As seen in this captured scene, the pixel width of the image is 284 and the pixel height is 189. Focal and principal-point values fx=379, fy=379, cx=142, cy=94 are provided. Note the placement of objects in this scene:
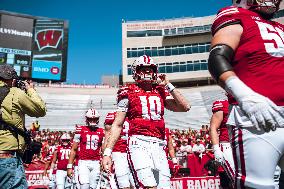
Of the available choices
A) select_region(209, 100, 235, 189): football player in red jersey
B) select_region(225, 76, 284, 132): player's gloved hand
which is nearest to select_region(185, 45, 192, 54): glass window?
select_region(209, 100, 235, 189): football player in red jersey

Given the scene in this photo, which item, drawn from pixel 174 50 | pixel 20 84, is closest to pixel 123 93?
pixel 20 84

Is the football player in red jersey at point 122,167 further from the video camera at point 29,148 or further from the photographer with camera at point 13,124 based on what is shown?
the photographer with camera at point 13,124

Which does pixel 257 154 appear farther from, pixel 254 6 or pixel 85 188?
pixel 85 188

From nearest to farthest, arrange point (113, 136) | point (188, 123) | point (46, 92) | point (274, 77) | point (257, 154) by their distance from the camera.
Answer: point (257, 154) < point (274, 77) < point (113, 136) < point (188, 123) < point (46, 92)

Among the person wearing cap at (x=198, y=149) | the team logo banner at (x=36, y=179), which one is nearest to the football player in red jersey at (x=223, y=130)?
the person wearing cap at (x=198, y=149)

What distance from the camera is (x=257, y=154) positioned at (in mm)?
2426

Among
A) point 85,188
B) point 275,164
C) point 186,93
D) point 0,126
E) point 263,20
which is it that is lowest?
point 85,188

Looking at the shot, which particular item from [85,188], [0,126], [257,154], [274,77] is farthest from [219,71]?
[85,188]

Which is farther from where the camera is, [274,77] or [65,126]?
[65,126]

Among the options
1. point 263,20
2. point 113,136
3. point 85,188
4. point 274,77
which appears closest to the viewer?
point 274,77

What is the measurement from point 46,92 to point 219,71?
150ft

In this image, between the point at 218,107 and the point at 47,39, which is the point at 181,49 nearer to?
the point at 47,39

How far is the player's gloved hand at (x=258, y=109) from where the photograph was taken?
227 cm

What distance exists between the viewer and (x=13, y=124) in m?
4.22
